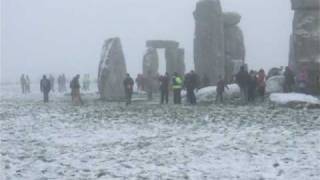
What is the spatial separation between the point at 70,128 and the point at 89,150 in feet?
13.6

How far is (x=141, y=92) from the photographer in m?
39.5

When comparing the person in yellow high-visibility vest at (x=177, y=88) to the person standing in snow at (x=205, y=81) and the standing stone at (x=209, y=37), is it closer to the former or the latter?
the person standing in snow at (x=205, y=81)

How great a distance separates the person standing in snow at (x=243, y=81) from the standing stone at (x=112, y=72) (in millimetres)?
8776

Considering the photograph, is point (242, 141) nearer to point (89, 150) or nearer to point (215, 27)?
point (89, 150)

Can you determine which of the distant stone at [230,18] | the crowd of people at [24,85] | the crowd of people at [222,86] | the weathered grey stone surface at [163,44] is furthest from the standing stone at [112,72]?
the crowd of people at [24,85]

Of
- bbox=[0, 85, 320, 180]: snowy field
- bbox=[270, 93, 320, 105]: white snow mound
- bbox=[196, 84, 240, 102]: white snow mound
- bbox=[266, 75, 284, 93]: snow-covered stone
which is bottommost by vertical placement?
bbox=[0, 85, 320, 180]: snowy field

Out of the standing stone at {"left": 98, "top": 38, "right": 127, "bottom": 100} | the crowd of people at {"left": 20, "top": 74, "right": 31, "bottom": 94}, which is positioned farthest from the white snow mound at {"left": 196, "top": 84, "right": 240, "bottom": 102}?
the crowd of people at {"left": 20, "top": 74, "right": 31, "bottom": 94}

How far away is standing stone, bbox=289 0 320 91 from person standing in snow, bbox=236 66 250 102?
3.24 metres

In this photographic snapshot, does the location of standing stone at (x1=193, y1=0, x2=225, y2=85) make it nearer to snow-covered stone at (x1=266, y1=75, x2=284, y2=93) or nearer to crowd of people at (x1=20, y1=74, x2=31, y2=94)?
snow-covered stone at (x1=266, y1=75, x2=284, y2=93)

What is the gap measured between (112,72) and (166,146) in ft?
65.1

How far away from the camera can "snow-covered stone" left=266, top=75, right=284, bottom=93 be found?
94.2 ft

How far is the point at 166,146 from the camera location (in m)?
13.8

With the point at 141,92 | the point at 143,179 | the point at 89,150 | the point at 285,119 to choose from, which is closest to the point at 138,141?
the point at 89,150

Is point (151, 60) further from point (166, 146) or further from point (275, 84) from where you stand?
point (166, 146)
